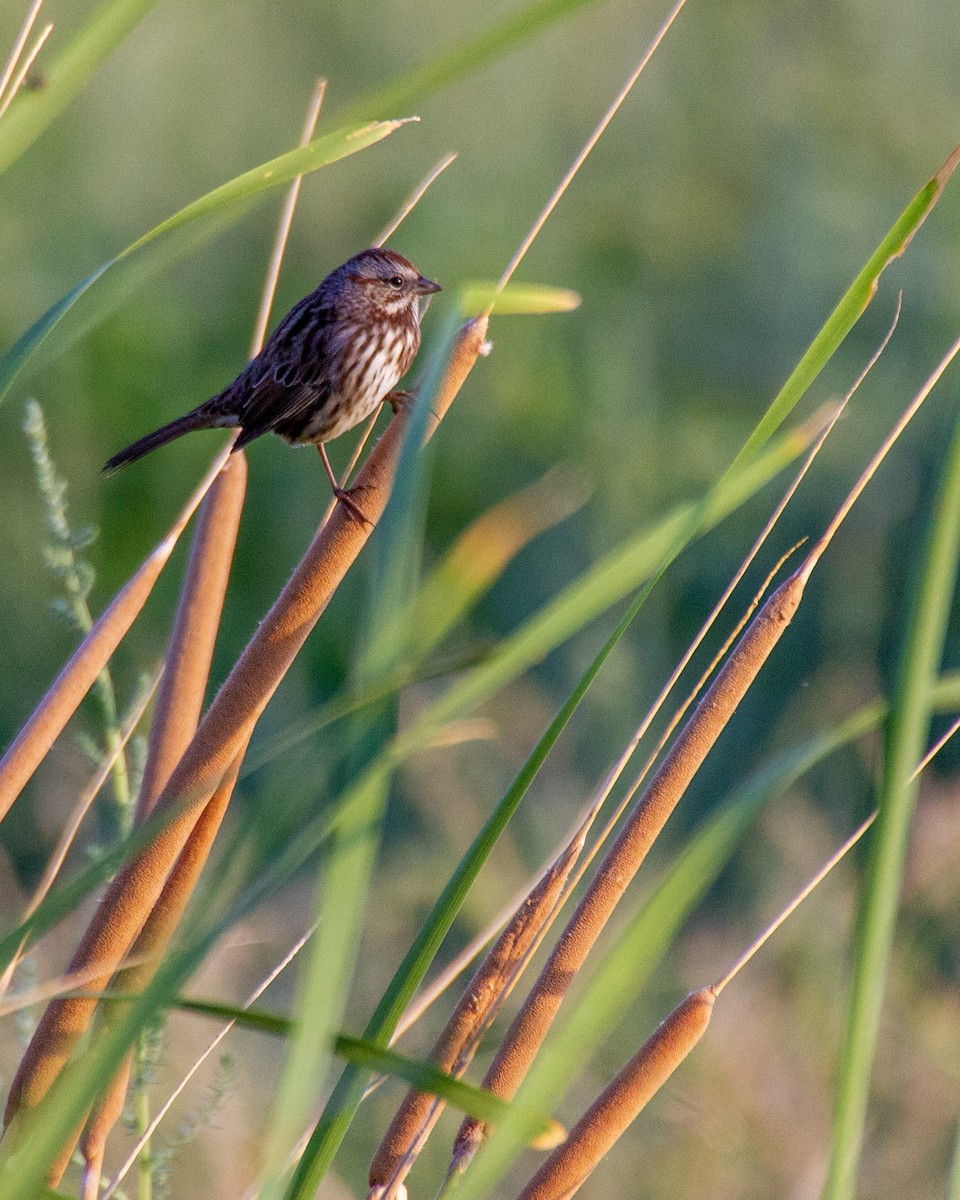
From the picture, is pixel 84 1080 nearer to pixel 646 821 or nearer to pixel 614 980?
pixel 614 980

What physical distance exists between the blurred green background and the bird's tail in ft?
3.70

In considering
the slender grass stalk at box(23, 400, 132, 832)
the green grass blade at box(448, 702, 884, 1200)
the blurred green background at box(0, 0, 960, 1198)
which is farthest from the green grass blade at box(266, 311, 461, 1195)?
the blurred green background at box(0, 0, 960, 1198)

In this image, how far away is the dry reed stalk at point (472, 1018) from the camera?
151 centimetres

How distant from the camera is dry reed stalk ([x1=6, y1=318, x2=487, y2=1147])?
1.47 meters

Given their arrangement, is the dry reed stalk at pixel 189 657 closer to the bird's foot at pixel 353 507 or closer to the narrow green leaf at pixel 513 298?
the bird's foot at pixel 353 507

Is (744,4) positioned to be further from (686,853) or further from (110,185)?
(686,853)

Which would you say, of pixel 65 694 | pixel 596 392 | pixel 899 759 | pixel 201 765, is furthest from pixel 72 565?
pixel 596 392

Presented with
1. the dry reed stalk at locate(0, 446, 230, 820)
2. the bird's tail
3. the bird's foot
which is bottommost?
the dry reed stalk at locate(0, 446, 230, 820)

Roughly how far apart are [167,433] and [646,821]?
1938 millimetres

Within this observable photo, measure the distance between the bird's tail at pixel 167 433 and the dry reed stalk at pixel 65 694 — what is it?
1230 mm

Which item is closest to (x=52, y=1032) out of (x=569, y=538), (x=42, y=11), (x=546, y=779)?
(x=546, y=779)

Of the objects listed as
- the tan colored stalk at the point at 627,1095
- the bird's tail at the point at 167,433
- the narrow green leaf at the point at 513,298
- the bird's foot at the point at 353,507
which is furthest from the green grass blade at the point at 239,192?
the bird's tail at the point at 167,433

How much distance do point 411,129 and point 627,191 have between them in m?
1.31

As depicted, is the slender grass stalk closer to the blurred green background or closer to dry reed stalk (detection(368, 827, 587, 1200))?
dry reed stalk (detection(368, 827, 587, 1200))
